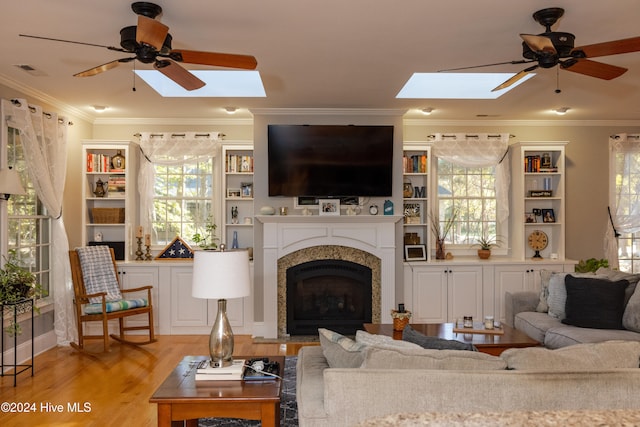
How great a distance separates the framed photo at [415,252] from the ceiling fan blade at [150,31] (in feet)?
13.8

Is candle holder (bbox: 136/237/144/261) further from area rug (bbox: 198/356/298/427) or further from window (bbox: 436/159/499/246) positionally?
window (bbox: 436/159/499/246)

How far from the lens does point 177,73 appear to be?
332 centimetres

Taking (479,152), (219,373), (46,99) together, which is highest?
(46,99)

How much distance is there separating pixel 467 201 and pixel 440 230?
0.53 meters

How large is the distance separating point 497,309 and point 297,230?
2.55 meters

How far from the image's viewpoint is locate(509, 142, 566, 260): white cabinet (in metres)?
6.34

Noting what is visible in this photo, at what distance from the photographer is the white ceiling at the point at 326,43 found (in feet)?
9.78

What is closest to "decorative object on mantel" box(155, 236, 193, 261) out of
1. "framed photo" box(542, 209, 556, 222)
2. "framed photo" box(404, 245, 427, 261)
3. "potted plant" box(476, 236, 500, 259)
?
"framed photo" box(404, 245, 427, 261)

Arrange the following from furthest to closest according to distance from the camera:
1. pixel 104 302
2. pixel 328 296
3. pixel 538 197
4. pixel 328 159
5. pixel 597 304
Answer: pixel 538 197 < pixel 328 296 < pixel 328 159 < pixel 104 302 < pixel 597 304

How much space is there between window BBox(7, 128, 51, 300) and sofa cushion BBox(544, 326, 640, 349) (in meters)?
4.72

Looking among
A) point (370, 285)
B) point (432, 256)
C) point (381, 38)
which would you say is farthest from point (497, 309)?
point (381, 38)

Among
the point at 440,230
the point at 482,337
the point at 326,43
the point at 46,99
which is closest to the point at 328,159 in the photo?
the point at 440,230

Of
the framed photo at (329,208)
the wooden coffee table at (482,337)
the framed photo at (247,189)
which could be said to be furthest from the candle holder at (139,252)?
the wooden coffee table at (482,337)

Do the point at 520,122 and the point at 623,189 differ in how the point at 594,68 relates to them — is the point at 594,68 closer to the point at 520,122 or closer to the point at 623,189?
the point at 520,122
